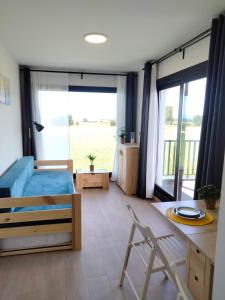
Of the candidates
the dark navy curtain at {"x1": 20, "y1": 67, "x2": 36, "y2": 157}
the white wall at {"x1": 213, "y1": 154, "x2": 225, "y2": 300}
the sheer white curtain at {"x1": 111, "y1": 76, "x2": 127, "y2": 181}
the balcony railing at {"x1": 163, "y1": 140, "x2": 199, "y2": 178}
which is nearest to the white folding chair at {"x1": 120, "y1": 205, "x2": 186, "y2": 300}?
the white wall at {"x1": 213, "y1": 154, "x2": 225, "y2": 300}

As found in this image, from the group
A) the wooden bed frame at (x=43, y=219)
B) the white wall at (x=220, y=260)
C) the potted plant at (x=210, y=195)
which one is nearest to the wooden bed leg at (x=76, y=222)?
the wooden bed frame at (x=43, y=219)

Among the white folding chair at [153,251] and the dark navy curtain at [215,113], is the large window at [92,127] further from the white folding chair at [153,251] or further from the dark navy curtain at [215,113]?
the white folding chair at [153,251]

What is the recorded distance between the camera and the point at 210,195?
1805 millimetres

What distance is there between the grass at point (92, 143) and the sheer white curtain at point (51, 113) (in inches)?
13.2

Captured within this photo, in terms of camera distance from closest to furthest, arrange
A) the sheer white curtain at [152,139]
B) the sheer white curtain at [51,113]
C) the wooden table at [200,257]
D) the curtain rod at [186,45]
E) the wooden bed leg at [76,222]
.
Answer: the wooden table at [200,257] < the wooden bed leg at [76,222] < the curtain rod at [186,45] < the sheer white curtain at [152,139] < the sheer white curtain at [51,113]

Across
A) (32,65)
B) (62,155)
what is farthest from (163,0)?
(62,155)

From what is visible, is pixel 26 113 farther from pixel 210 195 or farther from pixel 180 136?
pixel 210 195

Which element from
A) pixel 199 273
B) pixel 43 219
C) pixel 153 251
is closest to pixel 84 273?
pixel 43 219

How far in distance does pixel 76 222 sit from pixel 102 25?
2.13 meters

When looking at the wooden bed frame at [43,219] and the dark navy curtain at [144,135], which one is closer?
the wooden bed frame at [43,219]

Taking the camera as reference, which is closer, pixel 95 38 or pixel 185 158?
pixel 95 38

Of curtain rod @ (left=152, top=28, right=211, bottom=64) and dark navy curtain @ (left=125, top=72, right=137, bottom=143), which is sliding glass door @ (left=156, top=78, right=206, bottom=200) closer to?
curtain rod @ (left=152, top=28, right=211, bottom=64)

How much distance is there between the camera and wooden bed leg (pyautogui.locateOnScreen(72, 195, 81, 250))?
2.34 meters

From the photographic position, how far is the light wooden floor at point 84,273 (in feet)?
5.99
